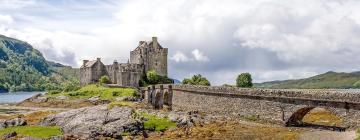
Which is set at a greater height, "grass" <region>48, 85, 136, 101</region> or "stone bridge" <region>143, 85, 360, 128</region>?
"grass" <region>48, 85, 136, 101</region>

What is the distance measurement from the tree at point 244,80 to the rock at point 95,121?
173 ft

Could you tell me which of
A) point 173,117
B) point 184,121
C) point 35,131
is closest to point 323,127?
point 184,121

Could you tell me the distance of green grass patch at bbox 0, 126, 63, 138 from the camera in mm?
51581

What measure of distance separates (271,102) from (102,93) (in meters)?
68.2

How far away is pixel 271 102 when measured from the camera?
196 ft

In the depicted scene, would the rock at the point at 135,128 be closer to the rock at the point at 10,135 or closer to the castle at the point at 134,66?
the rock at the point at 10,135

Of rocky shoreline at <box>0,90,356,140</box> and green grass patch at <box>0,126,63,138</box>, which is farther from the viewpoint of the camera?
rocky shoreline at <box>0,90,356,140</box>

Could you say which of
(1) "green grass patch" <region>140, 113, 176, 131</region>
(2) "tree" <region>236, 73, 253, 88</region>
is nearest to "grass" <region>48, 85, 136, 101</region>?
(2) "tree" <region>236, 73, 253, 88</region>

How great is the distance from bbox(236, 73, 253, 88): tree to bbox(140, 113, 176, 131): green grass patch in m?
52.1

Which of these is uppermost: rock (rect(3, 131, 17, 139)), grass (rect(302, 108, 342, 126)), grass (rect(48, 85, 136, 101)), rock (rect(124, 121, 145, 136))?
grass (rect(48, 85, 136, 101))

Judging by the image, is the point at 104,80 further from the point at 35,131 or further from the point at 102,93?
the point at 35,131

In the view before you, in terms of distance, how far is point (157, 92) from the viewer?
104188mm

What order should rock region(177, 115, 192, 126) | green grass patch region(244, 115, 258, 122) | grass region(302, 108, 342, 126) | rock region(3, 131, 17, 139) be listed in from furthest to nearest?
green grass patch region(244, 115, 258, 122) < rock region(177, 115, 192, 126) < grass region(302, 108, 342, 126) < rock region(3, 131, 17, 139)

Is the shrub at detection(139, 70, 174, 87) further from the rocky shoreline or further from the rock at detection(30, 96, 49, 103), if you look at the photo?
the rocky shoreline
